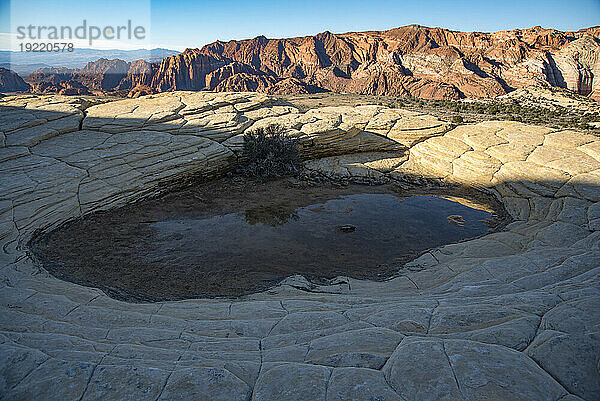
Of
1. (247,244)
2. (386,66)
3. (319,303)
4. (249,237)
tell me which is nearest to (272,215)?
(249,237)

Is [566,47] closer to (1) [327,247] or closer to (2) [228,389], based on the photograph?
(1) [327,247]

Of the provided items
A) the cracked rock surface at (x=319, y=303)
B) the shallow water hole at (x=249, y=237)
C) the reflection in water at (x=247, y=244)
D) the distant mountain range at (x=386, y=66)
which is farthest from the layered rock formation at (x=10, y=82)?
the reflection in water at (x=247, y=244)

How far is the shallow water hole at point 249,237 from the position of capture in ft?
23.4

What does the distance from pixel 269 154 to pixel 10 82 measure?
7840 centimetres

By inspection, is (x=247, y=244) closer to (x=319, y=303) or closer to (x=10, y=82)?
(x=319, y=303)

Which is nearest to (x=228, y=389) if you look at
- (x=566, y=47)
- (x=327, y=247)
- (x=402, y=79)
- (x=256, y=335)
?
(x=256, y=335)

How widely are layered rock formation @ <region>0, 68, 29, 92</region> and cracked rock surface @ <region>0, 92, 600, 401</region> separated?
70.0 m

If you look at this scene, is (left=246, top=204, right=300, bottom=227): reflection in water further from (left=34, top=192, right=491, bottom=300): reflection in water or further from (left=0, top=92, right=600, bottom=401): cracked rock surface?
(left=0, top=92, right=600, bottom=401): cracked rock surface

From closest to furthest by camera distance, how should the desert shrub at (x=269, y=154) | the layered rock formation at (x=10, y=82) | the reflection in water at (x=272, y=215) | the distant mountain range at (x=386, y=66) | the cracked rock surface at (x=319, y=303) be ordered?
the cracked rock surface at (x=319, y=303) < the reflection in water at (x=272, y=215) < the desert shrub at (x=269, y=154) < the distant mountain range at (x=386, y=66) < the layered rock formation at (x=10, y=82)

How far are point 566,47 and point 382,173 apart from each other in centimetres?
6386

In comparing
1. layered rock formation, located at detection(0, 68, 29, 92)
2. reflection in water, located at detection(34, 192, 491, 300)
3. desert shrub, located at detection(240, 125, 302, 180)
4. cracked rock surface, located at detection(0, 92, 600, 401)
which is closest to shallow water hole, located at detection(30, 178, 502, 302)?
reflection in water, located at detection(34, 192, 491, 300)

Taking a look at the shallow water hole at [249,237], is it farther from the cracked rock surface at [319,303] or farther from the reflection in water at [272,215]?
the cracked rock surface at [319,303]

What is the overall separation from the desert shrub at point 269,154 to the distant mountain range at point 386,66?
148 ft

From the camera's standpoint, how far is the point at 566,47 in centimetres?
5722
